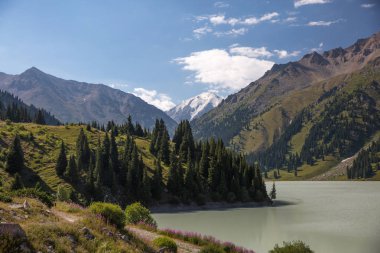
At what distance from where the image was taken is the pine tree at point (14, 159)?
107m

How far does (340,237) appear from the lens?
223ft

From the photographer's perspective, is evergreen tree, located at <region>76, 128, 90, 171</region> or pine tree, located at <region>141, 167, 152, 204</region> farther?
evergreen tree, located at <region>76, 128, 90, 171</region>

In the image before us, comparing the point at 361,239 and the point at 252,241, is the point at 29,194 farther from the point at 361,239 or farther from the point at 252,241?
the point at 361,239

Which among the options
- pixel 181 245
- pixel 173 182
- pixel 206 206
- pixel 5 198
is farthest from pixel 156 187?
pixel 5 198

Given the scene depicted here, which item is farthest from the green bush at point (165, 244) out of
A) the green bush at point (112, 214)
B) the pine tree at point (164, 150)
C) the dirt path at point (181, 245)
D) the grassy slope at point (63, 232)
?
the pine tree at point (164, 150)

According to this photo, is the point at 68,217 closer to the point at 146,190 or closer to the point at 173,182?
the point at 146,190

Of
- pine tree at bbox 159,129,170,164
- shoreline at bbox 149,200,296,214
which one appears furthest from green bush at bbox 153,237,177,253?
pine tree at bbox 159,129,170,164

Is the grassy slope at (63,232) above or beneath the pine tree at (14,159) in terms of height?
beneath

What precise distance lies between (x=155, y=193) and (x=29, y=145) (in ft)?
155

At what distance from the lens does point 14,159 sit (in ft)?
354

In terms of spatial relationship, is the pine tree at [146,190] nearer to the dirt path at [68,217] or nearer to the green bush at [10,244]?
the dirt path at [68,217]

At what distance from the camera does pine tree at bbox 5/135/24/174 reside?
10712 cm

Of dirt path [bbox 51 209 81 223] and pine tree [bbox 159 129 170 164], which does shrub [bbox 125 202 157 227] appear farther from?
pine tree [bbox 159 129 170 164]

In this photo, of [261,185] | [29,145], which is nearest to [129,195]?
[29,145]
